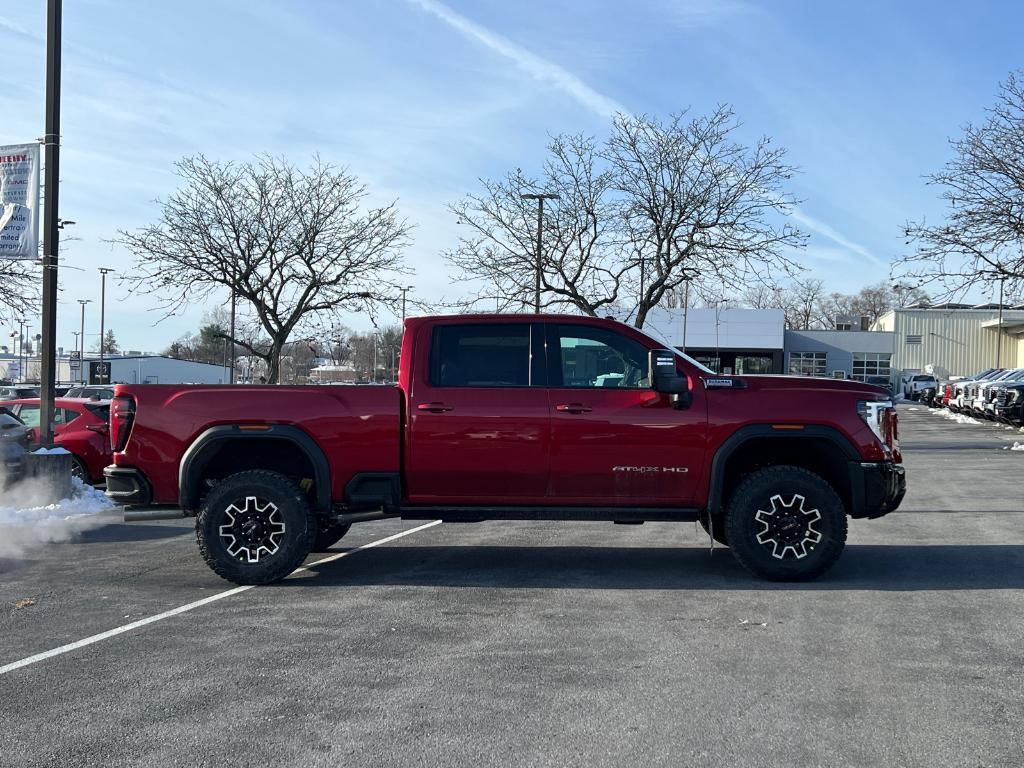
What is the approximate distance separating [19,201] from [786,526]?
9.73 m

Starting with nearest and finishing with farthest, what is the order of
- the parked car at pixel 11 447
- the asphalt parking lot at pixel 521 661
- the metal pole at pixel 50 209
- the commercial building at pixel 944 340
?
the asphalt parking lot at pixel 521 661, the parked car at pixel 11 447, the metal pole at pixel 50 209, the commercial building at pixel 944 340

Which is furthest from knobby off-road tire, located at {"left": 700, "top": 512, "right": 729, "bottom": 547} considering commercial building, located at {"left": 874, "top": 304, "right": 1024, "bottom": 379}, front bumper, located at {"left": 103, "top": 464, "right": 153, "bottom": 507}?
commercial building, located at {"left": 874, "top": 304, "right": 1024, "bottom": 379}

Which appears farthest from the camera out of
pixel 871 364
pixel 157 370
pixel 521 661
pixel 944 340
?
pixel 157 370

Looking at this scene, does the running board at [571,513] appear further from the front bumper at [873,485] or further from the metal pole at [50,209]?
the metal pole at [50,209]

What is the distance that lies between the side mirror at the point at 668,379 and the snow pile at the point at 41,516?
6116mm

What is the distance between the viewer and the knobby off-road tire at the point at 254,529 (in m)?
7.14

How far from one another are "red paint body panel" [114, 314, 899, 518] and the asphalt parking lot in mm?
777

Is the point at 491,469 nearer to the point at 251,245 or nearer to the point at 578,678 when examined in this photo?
the point at 578,678

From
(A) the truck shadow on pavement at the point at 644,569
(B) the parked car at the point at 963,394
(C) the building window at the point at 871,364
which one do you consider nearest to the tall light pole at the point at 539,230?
(A) the truck shadow on pavement at the point at 644,569

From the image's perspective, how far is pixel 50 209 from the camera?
11.7 m

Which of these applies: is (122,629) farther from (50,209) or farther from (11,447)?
(50,209)

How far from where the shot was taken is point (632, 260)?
21719 millimetres

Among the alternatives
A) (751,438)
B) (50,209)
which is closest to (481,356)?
(751,438)

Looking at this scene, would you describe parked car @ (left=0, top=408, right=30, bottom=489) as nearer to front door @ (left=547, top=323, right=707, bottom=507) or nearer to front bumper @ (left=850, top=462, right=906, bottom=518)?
front door @ (left=547, top=323, right=707, bottom=507)
